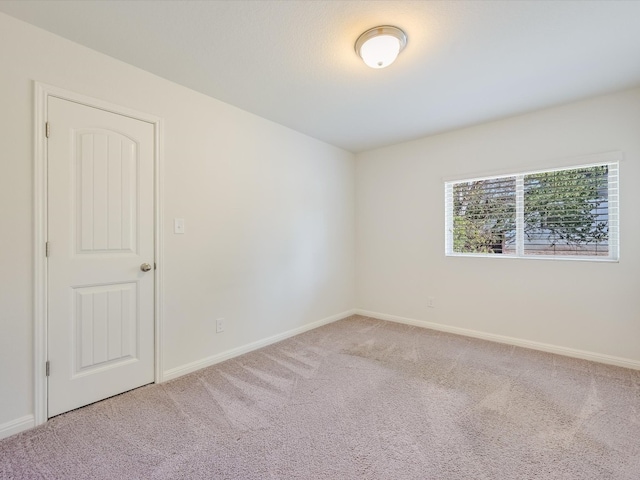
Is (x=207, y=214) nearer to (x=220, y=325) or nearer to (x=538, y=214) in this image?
(x=220, y=325)

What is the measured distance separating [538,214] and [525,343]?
134 cm

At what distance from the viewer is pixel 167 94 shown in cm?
240

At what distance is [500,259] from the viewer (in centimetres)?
321

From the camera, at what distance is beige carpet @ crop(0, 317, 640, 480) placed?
4.84ft

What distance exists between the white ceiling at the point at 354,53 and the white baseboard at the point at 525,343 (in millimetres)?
2352

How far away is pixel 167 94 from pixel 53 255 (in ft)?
4.77

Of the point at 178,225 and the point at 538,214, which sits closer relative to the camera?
the point at 178,225

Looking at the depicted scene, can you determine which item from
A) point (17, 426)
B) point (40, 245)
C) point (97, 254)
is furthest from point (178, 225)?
point (17, 426)

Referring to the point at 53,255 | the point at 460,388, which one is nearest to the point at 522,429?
the point at 460,388

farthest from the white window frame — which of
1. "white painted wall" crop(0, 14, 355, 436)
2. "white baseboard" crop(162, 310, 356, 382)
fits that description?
"white baseboard" crop(162, 310, 356, 382)

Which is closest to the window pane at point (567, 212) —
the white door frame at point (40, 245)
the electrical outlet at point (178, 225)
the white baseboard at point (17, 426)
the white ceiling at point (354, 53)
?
the white ceiling at point (354, 53)

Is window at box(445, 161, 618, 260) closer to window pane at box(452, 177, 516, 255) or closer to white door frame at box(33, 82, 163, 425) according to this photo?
window pane at box(452, 177, 516, 255)

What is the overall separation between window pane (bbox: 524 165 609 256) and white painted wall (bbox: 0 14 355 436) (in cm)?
219

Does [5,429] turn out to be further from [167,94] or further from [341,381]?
[167,94]
